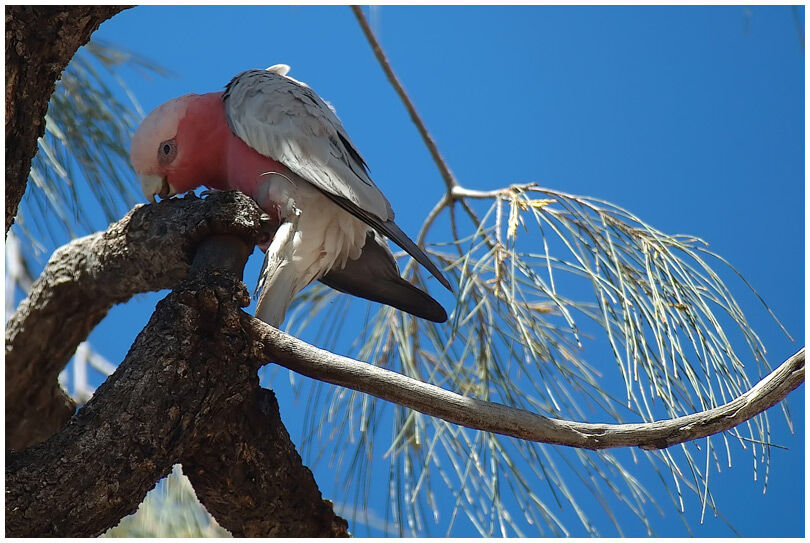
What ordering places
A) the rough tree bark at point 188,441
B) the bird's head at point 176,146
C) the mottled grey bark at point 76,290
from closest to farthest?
the rough tree bark at point 188,441 < the mottled grey bark at point 76,290 < the bird's head at point 176,146

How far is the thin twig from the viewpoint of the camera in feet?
3.99

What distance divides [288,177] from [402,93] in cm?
29

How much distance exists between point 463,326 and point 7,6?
747 millimetres

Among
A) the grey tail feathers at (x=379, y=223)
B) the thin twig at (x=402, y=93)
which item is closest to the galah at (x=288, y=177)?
the grey tail feathers at (x=379, y=223)

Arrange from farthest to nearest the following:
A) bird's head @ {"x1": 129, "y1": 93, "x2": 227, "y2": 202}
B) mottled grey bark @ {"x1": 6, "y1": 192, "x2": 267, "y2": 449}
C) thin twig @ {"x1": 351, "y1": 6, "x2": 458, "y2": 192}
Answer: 1. thin twig @ {"x1": 351, "y1": 6, "x2": 458, "y2": 192}
2. bird's head @ {"x1": 129, "y1": 93, "x2": 227, "y2": 202}
3. mottled grey bark @ {"x1": 6, "y1": 192, "x2": 267, "y2": 449}

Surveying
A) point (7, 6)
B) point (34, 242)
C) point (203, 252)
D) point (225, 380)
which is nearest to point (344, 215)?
point (203, 252)

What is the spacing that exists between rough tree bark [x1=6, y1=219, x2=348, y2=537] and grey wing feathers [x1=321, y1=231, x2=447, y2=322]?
0.81 ft

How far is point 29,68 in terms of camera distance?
0.77 metres

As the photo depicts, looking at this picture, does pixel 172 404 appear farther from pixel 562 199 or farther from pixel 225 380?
pixel 562 199

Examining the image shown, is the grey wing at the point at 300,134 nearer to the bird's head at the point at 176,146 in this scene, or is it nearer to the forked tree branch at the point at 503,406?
the bird's head at the point at 176,146

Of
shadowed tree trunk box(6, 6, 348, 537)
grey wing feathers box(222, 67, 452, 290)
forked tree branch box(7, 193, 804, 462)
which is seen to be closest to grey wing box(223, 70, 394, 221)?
grey wing feathers box(222, 67, 452, 290)

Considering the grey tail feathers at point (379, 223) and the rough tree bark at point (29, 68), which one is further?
the grey tail feathers at point (379, 223)

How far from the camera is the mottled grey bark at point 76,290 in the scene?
987mm

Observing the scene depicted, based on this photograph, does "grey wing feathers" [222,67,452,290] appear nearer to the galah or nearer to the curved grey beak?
the galah
